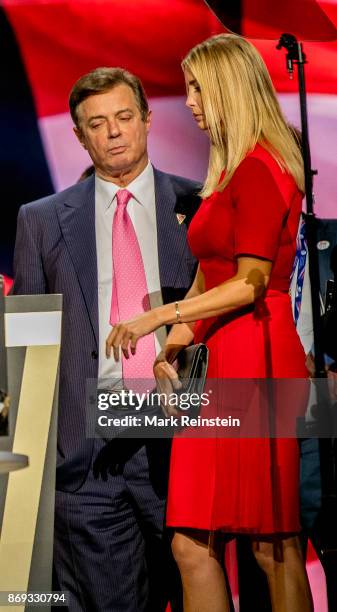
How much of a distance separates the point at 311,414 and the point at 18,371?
952 millimetres

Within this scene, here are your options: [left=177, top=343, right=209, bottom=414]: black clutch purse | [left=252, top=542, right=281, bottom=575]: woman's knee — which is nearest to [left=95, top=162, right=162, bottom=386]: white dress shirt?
[left=177, top=343, right=209, bottom=414]: black clutch purse

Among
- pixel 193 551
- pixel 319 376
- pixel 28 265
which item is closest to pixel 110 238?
pixel 28 265

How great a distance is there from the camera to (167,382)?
298 cm

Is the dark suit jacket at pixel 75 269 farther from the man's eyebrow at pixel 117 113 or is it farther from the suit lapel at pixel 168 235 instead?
the man's eyebrow at pixel 117 113

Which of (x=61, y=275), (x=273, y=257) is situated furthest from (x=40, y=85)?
(x=273, y=257)

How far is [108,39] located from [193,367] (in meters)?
1.37

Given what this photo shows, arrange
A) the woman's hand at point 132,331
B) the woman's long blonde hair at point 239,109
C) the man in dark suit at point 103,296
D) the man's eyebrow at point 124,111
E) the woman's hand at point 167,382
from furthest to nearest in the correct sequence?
the man's eyebrow at point 124,111 < the man in dark suit at point 103,296 < the woman's hand at point 167,382 < the woman's long blonde hair at point 239,109 < the woman's hand at point 132,331

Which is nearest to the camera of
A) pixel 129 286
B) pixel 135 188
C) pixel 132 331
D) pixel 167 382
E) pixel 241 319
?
pixel 132 331

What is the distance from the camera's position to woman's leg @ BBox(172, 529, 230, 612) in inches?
110

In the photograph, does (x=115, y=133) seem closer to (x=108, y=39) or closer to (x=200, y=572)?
(x=108, y=39)

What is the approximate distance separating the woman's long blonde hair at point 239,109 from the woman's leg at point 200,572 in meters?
1.02

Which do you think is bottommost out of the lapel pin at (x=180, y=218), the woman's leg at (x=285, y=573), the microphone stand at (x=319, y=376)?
the woman's leg at (x=285, y=573)

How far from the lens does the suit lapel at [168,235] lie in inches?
132

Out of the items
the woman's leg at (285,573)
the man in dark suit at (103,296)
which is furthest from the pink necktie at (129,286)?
the woman's leg at (285,573)
